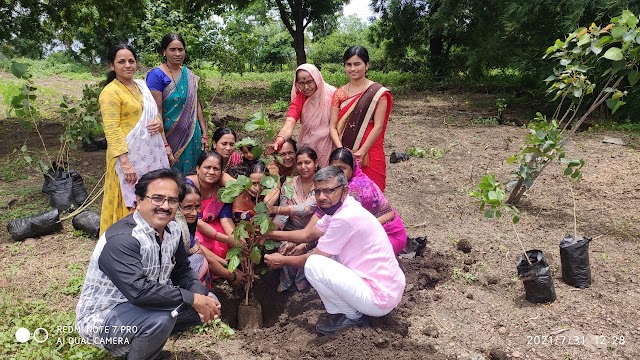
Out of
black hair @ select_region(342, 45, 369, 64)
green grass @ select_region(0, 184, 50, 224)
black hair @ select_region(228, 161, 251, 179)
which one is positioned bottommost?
green grass @ select_region(0, 184, 50, 224)

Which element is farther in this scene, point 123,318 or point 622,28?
point 622,28

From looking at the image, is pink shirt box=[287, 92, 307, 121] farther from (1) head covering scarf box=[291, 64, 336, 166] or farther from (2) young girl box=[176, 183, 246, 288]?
(2) young girl box=[176, 183, 246, 288]

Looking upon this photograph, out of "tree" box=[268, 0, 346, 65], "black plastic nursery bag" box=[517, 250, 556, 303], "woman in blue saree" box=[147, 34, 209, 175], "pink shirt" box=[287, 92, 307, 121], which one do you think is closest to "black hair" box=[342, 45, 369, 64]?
"pink shirt" box=[287, 92, 307, 121]

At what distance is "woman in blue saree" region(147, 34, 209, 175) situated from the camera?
3.91 m

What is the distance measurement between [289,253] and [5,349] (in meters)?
1.81

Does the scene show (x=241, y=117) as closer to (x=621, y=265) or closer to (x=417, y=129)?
(x=417, y=129)

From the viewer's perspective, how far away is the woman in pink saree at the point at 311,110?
3.84 metres

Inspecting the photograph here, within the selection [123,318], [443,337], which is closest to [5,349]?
[123,318]

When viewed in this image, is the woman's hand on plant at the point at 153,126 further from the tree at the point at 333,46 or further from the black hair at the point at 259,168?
the tree at the point at 333,46

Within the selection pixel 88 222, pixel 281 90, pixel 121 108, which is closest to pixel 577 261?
pixel 121 108

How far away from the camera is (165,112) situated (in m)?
4.09

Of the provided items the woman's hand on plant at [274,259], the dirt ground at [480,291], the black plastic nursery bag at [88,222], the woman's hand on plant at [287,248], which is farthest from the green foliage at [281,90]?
the woman's hand on plant at [274,259]

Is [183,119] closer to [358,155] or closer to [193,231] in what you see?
[193,231]

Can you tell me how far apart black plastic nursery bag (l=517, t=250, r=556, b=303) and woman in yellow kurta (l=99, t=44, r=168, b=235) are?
284 centimetres
